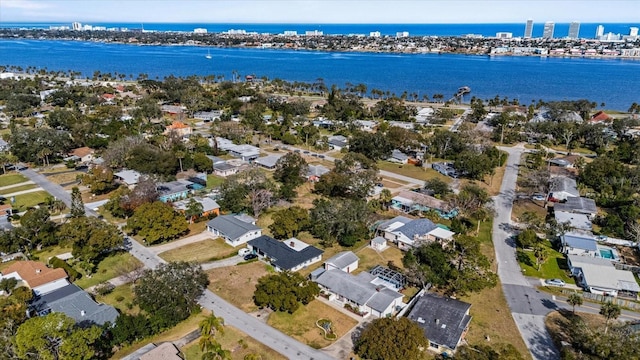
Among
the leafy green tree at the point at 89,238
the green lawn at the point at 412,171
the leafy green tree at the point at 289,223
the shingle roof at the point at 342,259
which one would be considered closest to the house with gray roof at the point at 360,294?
the shingle roof at the point at 342,259

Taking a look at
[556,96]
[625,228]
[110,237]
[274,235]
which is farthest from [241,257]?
[556,96]

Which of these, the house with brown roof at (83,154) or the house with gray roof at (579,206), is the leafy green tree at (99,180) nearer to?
the house with brown roof at (83,154)

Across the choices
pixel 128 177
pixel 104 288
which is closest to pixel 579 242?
pixel 104 288

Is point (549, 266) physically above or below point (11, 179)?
above

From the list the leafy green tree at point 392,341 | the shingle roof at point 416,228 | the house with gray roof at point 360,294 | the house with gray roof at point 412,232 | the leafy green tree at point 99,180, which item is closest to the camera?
the leafy green tree at point 392,341

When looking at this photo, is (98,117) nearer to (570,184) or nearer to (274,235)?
(274,235)

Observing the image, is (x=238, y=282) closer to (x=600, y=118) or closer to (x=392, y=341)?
(x=392, y=341)
